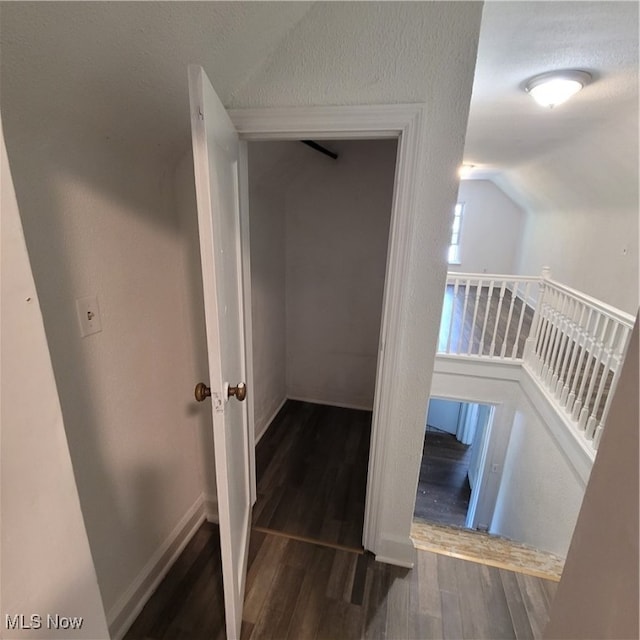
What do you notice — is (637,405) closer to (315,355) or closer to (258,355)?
(258,355)

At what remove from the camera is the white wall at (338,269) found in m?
2.57

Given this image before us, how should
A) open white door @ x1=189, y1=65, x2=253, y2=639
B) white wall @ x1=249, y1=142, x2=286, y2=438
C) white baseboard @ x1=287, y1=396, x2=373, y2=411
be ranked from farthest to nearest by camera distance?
white baseboard @ x1=287, y1=396, x2=373, y2=411 → white wall @ x1=249, y1=142, x2=286, y2=438 → open white door @ x1=189, y1=65, x2=253, y2=639

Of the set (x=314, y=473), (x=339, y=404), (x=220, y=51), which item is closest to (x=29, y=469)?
(x=220, y=51)

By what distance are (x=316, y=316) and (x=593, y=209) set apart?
12.7 ft

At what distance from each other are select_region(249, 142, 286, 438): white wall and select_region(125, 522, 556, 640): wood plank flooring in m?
1.04

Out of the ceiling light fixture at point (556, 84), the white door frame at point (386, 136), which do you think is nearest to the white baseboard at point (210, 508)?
the white door frame at point (386, 136)

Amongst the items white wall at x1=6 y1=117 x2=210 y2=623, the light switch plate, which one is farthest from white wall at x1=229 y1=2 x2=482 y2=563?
the light switch plate

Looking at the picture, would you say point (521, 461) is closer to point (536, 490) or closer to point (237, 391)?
point (536, 490)

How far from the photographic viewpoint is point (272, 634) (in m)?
1.33

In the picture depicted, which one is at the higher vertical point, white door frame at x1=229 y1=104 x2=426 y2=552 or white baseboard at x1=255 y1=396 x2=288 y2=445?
white door frame at x1=229 y1=104 x2=426 y2=552

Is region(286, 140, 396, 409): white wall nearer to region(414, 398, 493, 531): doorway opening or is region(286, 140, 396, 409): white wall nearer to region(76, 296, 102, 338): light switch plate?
region(76, 296, 102, 338): light switch plate

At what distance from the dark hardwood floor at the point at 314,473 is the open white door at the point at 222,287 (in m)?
0.45

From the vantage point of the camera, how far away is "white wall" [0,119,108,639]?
0.48 metres

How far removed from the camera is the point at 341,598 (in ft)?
4.81
